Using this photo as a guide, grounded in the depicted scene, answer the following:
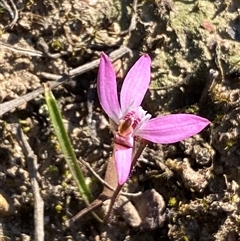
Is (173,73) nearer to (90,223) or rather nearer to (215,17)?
(215,17)

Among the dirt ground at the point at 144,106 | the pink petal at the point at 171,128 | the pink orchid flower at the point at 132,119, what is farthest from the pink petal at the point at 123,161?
the dirt ground at the point at 144,106

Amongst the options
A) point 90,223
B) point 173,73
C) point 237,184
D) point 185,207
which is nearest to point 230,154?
point 237,184

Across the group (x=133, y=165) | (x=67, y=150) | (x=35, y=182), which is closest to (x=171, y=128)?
(x=133, y=165)

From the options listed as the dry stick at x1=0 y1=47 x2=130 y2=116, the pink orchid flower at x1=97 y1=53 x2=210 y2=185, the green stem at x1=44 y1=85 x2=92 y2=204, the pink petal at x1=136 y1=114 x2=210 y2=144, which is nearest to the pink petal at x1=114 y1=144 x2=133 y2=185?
the pink orchid flower at x1=97 y1=53 x2=210 y2=185

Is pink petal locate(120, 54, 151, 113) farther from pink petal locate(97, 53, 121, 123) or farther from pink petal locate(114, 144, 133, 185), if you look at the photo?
pink petal locate(114, 144, 133, 185)

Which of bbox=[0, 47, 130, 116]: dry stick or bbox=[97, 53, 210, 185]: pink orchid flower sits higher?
bbox=[0, 47, 130, 116]: dry stick

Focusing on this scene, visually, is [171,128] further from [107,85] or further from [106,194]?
[106,194]
